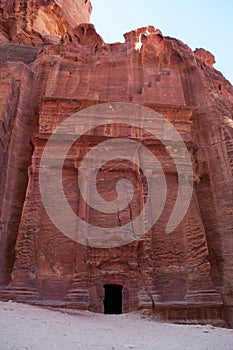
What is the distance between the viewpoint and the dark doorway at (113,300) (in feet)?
40.9

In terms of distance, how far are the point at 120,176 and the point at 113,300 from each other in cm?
464

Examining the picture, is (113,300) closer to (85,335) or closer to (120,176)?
(120,176)

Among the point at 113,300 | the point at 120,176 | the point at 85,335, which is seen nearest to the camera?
the point at 85,335

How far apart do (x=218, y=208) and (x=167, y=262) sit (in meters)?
3.15

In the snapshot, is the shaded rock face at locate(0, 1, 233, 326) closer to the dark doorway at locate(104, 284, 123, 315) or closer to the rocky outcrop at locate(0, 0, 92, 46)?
the dark doorway at locate(104, 284, 123, 315)

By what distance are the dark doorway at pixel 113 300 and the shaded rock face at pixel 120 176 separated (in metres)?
0.59

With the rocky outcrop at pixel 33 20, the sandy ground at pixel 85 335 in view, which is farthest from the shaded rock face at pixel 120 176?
the sandy ground at pixel 85 335

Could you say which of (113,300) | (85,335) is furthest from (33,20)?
(85,335)

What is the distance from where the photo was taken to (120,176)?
1442 centimetres

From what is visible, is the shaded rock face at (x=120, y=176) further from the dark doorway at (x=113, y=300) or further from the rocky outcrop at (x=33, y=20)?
the rocky outcrop at (x=33, y=20)

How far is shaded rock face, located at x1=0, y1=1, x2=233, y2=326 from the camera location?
1176cm

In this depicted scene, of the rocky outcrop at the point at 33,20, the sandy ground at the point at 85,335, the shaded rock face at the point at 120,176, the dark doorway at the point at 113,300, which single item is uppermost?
the rocky outcrop at the point at 33,20

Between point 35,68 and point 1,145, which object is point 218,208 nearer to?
point 1,145

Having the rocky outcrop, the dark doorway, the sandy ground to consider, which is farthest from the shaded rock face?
the sandy ground
